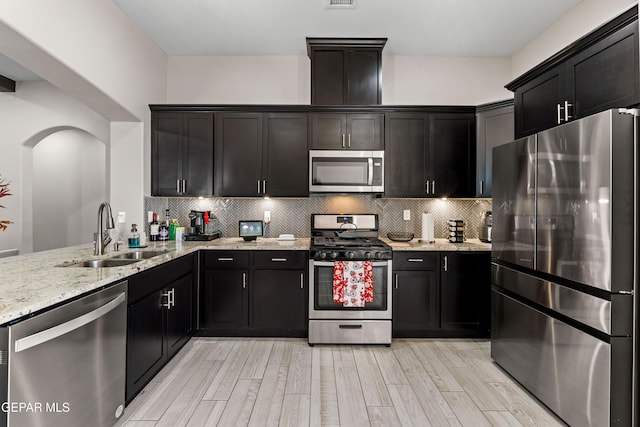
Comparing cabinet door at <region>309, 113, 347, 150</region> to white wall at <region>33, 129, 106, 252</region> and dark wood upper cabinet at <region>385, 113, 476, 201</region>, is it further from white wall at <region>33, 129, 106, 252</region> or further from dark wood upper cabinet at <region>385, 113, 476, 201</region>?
white wall at <region>33, 129, 106, 252</region>

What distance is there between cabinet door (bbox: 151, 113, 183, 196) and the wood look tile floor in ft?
5.53

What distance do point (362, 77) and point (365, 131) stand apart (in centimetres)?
59

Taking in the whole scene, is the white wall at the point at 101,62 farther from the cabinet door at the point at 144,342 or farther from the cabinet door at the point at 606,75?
the cabinet door at the point at 606,75

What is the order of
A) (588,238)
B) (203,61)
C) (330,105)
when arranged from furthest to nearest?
(203,61) → (330,105) → (588,238)

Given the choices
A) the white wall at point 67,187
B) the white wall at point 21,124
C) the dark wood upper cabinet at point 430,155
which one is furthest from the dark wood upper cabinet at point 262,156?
the white wall at point 67,187

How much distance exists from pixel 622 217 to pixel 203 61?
4.19 meters

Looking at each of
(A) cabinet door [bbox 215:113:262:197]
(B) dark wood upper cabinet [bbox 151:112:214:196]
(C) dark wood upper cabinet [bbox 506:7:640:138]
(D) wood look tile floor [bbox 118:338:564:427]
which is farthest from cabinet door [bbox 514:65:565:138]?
(B) dark wood upper cabinet [bbox 151:112:214:196]

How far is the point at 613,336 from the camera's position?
1.78 m

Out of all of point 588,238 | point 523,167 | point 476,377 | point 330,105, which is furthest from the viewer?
point 330,105

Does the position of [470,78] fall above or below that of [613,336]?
above

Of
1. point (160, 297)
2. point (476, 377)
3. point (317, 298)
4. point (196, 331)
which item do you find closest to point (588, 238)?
point (476, 377)

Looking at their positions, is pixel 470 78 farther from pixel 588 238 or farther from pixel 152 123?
pixel 152 123

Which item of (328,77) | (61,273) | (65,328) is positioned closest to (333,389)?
(65,328)

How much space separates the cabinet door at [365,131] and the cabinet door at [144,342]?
242 centimetres
